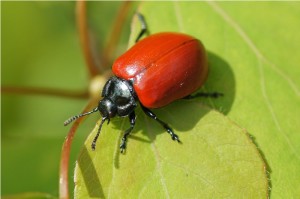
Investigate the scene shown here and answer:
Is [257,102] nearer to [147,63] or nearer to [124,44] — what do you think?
[147,63]

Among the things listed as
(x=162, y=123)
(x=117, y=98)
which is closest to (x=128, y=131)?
(x=162, y=123)

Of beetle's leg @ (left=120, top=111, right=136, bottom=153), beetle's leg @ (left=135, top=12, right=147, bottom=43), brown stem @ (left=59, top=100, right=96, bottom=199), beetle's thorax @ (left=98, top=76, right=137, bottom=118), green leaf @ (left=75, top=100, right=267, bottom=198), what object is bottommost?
green leaf @ (left=75, top=100, right=267, bottom=198)

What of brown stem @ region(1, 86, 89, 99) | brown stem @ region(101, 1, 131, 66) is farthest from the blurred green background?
brown stem @ region(1, 86, 89, 99)

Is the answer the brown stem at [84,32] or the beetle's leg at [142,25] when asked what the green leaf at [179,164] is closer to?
the beetle's leg at [142,25]

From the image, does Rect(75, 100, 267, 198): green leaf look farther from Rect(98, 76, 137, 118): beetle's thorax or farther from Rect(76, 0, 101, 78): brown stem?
Rect(76, 0, 101, 78): brown stem

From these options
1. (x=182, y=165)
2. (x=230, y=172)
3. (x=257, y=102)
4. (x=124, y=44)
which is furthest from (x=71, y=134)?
(x=124, y=44)
